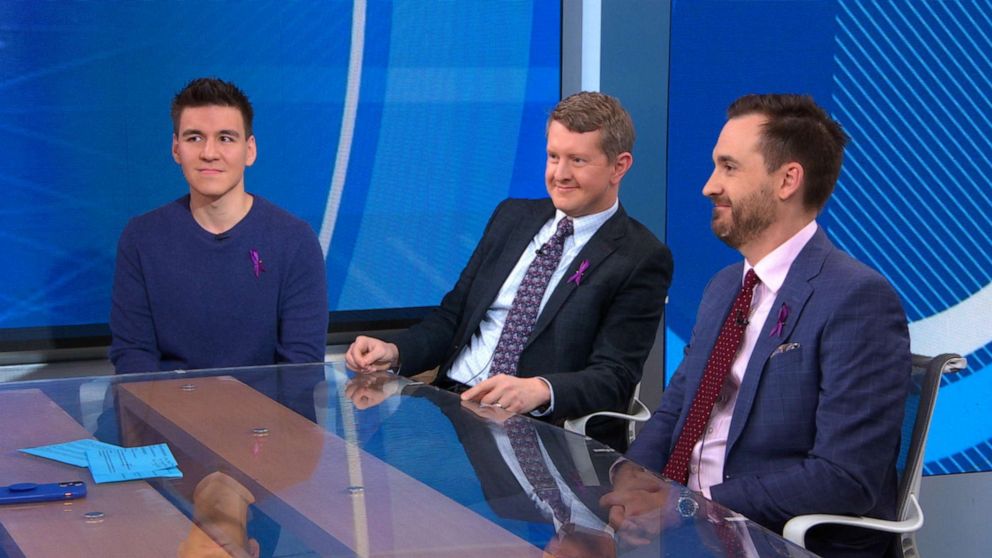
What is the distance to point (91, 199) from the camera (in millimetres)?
3818

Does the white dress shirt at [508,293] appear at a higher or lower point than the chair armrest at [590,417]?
higher

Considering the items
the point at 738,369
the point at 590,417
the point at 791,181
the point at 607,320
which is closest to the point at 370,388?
the point at 590,417

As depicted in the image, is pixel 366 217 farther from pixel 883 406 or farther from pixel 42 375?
pixel 883 406

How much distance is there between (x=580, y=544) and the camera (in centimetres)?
157

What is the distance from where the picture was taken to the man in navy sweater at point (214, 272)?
332 centimetres

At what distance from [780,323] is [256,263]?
1.61 metres

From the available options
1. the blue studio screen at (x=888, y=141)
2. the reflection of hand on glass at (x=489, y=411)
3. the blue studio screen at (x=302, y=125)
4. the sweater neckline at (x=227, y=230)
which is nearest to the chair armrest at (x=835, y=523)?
the reflection of hand on glass at (x=489, y=411)

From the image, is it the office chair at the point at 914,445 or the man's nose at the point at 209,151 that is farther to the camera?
the man's nose at the point at 209,151

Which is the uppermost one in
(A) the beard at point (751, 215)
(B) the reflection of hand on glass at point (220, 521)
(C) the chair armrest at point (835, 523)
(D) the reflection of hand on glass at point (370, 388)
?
(A) the beard at point (751, 215)

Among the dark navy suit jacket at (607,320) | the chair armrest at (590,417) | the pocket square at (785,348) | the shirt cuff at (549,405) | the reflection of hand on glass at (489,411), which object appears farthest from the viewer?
the dark navy suit jacket at (607,320)

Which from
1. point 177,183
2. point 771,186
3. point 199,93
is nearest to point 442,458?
point 771,186

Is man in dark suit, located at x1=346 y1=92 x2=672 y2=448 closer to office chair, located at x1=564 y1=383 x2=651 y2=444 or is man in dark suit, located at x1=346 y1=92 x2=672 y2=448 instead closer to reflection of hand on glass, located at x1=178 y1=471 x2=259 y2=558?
office chair, located at x1=564 y1=383 x2=651 y2=444

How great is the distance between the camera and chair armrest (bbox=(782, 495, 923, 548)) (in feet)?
7.07

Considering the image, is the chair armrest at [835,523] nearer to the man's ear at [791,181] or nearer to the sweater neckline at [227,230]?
the man's ear at [791,181]
